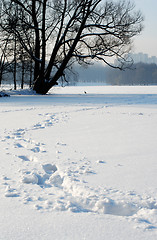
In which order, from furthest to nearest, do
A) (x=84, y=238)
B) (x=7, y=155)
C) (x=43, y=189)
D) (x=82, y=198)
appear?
(x=7, y=155)
(x=43, y=189)
(x=82, y=198)
(x=84, y=238)

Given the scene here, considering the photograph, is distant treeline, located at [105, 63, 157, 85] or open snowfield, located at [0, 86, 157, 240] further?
distant treeline, located at [105, 63, 157, 85]

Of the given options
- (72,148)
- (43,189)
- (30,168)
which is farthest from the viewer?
(72,148)

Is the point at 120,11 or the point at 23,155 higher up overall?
the point at 120,11

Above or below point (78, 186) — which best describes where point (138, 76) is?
above

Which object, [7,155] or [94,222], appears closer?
[94,222]

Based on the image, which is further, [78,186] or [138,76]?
[138,76]

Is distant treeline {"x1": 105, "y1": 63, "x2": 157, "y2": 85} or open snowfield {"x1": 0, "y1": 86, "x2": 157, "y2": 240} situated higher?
distant treeline {"x1": 105, "y1": 63, "x2": 157, "y2": 85}

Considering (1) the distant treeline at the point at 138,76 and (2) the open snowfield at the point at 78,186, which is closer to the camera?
(2) the open snowfield at the point at 78,186

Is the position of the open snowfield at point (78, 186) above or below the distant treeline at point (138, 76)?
below

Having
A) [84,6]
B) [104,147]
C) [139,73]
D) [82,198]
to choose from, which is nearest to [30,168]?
[82,198]

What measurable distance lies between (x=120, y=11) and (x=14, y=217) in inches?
643

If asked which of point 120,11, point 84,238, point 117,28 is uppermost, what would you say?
point 120,11

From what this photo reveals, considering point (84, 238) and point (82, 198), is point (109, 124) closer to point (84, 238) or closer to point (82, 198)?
point (82, 198)

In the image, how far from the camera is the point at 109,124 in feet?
19.6
